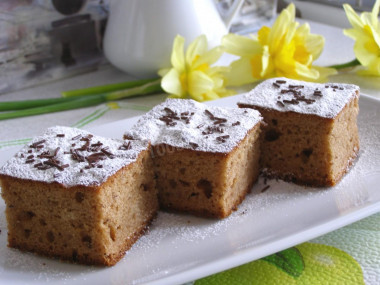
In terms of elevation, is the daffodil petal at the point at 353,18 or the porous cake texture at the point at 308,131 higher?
the daffodil petal at the point at 353,18

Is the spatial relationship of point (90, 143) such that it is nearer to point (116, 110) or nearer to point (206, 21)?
point (116, 110)

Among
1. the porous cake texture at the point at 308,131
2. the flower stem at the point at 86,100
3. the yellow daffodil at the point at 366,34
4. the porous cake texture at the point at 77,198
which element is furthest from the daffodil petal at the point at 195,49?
the porous cake texture at the point at 77,198

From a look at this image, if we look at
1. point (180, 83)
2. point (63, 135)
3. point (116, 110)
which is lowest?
point (116, 110)

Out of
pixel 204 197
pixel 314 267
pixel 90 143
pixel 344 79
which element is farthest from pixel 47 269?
pixel 344 79

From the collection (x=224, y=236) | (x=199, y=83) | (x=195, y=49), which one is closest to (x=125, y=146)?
(x=224, y=236)

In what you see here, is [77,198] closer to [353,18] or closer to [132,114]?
[132,114]

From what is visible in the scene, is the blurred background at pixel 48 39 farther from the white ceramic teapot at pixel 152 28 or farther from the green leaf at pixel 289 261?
the green leaf at pixel 289 261
